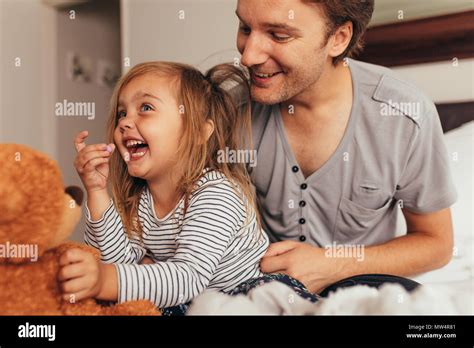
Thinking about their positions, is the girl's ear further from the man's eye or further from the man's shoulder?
the man's shoulder

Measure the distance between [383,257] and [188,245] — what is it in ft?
1.16

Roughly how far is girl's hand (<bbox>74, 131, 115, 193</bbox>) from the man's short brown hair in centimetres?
38

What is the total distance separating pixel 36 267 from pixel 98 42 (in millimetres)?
464

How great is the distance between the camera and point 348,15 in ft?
2.89

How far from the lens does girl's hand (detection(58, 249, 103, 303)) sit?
0.64m

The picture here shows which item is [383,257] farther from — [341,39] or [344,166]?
[341,39]

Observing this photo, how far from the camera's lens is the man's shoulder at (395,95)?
91 centimetres

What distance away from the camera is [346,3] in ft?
2.84

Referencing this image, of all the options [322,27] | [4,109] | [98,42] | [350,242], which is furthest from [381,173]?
[4,109]

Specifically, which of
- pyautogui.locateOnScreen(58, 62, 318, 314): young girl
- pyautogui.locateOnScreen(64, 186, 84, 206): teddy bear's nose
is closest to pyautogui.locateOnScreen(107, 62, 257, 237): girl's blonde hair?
pyautogui.locateOnScreen(58, 62, 318, 314): young girl

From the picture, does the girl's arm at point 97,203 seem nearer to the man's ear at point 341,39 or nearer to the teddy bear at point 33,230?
the teddy bear at point 33,230
